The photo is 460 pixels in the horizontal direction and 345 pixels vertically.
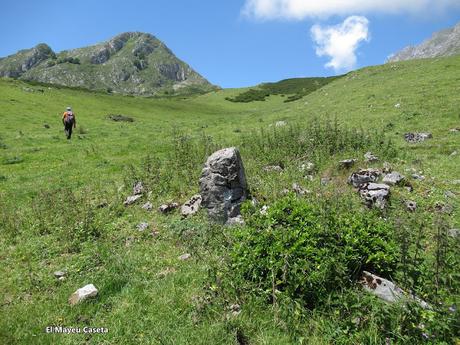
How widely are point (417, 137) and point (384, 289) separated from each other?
16.6 metres

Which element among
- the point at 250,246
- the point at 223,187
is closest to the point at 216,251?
the point at 250,246

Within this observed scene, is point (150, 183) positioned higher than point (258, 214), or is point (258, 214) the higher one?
point (258, 214)

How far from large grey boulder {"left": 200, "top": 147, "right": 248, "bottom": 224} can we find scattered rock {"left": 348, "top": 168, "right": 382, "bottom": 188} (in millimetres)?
4134

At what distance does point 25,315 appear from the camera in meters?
7.26

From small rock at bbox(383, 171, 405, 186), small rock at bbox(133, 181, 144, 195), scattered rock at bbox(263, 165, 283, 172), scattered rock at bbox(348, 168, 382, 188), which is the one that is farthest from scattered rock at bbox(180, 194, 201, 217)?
small rock at bbox(383, 171, 405, 186)

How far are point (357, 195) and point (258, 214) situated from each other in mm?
5366

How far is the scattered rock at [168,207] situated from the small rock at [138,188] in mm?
2239

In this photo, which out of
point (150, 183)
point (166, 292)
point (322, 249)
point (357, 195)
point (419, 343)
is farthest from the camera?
point (150, 183)

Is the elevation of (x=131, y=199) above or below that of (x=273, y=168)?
below

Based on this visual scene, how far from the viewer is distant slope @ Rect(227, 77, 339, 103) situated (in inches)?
3406

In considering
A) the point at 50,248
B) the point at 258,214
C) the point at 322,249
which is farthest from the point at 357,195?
the point at 50,248

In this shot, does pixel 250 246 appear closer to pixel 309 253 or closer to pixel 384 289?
pixel 309 253

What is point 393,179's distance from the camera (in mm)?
13266

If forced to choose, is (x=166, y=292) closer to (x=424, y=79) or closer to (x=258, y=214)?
(x=258, y=214)
